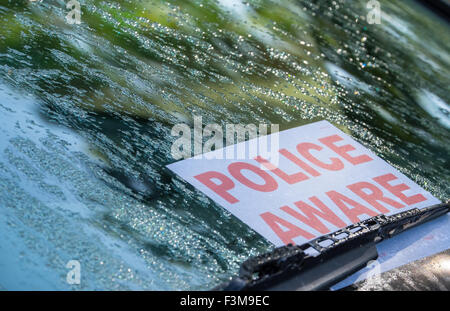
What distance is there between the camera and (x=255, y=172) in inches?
108

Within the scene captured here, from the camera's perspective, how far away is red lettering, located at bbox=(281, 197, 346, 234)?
2551mm

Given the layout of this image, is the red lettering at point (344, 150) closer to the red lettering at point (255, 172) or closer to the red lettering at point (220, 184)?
the red lettering at point (255, 172)

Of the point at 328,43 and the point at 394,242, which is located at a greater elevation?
the point at 328,43

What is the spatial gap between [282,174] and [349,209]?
0.35 metres

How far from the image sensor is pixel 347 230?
235cm

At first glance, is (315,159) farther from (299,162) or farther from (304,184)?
(304,184)

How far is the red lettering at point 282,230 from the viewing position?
8.01ft

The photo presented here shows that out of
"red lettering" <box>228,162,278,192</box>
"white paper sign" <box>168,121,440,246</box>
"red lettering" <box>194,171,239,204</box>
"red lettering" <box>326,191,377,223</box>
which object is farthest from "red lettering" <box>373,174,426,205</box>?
"red lettering" <box>194,171,239,204</box>

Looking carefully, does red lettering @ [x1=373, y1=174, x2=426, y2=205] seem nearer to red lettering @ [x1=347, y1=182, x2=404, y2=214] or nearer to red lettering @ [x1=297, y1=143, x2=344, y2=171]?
red lettering @ [x1=347, y1=182, x2=404, y2=214]

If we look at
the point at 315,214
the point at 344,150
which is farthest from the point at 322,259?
the point at 344,150

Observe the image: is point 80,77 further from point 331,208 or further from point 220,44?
point 331,208
